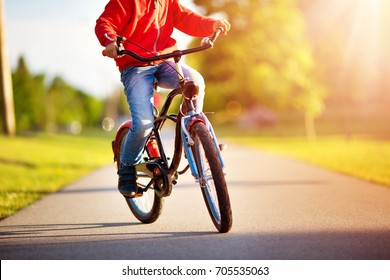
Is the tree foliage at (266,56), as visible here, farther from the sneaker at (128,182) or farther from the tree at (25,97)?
the tree at (25,97)

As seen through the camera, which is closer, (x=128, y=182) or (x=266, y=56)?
(x=128, y=182)

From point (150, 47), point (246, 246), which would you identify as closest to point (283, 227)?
point (246, 246)

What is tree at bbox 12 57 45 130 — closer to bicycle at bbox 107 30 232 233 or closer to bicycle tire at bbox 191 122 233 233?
bicycle at bbox 107 30 232 233

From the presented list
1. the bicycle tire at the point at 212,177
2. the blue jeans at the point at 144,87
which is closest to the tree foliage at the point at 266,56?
the blue jeans at the point at 144,87

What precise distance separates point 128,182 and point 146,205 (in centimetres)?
50

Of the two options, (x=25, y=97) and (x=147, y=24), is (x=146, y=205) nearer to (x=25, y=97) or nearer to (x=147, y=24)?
(x=147, y=24)

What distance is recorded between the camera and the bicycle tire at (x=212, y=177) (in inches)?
176

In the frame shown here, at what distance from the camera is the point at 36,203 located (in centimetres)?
737

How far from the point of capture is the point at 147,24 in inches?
200

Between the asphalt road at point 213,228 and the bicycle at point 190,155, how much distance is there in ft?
0.79

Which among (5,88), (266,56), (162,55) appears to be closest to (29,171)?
(162,55)

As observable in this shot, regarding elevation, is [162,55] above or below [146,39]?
below

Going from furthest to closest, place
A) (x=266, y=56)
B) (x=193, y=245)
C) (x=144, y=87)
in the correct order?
(x=266, y=56)
(x=144, y=87)
(x=193, y=245)

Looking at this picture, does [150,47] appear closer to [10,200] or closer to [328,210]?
[328,210]
